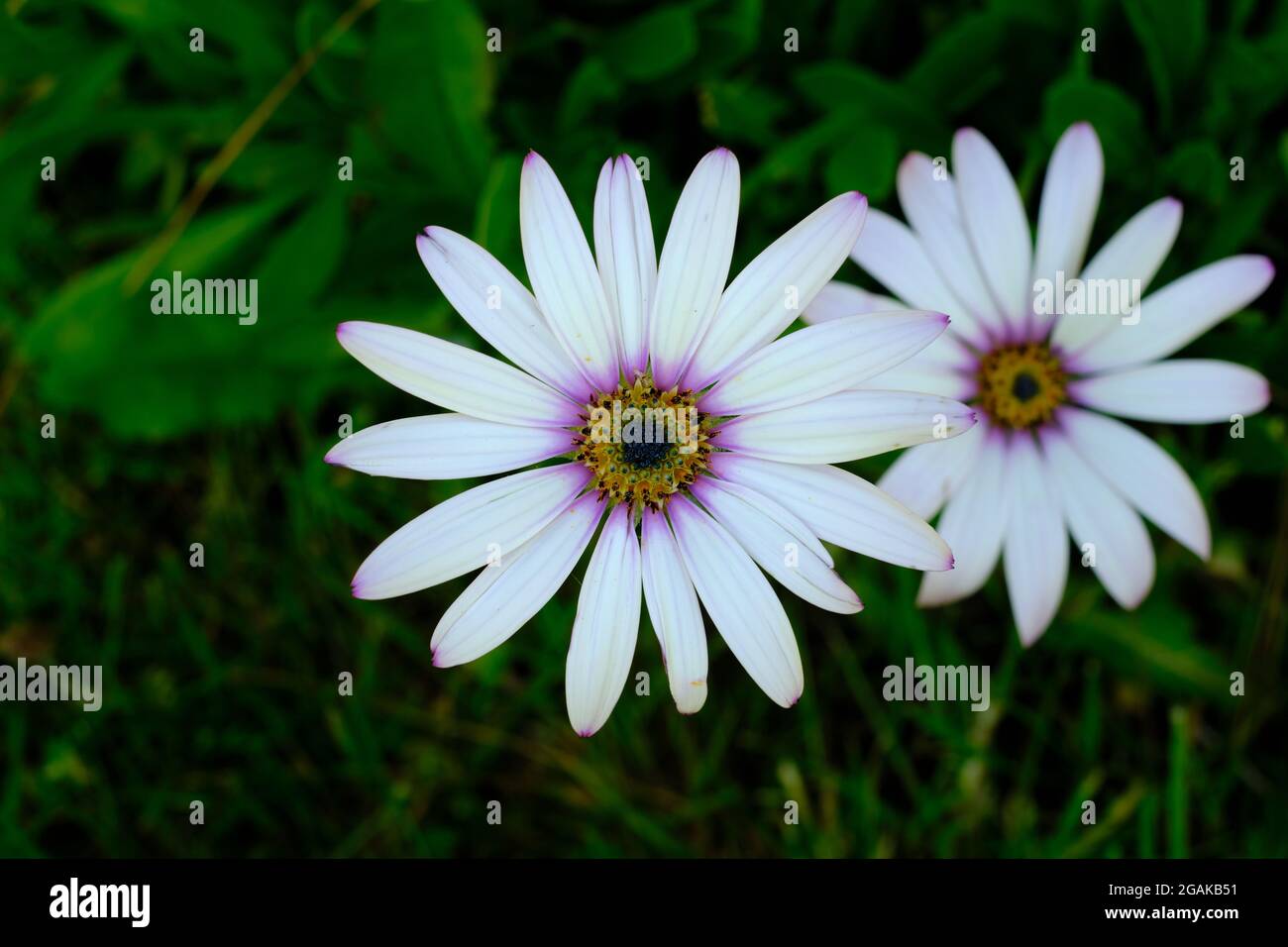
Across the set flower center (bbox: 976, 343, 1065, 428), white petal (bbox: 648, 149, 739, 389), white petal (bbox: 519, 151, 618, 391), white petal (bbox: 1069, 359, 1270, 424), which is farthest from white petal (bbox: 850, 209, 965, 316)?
white petal (bbox: 519, 151, 618, 391)

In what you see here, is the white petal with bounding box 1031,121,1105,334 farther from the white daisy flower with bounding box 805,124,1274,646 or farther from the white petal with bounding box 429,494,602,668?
the white petal with bounding box 429,494,602,668

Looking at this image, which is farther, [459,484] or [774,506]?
[459,484]

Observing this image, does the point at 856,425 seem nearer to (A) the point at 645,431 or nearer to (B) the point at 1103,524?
(A) the point at 645,431

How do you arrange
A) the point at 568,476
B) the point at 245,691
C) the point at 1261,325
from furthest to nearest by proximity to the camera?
the point at 245,691 → the point at 1261,325 → the point at 568,476

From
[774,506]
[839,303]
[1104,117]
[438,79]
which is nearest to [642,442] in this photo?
[774,506]

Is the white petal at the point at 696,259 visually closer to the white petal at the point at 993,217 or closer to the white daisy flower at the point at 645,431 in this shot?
the white daisy flower at the point at 645,431

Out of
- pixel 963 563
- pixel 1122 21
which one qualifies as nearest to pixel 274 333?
pixel 963 563

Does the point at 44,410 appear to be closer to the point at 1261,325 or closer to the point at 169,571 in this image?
the point at 169,571
